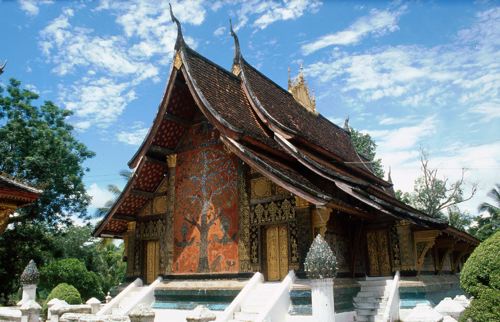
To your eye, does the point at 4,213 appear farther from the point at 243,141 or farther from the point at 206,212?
the point at 243,141

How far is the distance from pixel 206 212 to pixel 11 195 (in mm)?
4474

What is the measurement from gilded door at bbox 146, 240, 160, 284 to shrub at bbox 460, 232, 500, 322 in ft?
26.9

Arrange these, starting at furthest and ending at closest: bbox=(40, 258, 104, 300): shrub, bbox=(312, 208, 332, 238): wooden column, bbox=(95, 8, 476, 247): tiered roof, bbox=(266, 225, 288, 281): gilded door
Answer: bbox=(40, 258, 104, 300): shrub
bbox=(95, 8, 476, 247): tiered roof
bbox=(266, 225, 288, 281): gilded door
bbox=(312, 208, 332, 238): wooden column

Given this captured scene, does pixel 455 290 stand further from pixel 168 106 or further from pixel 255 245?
pixel 168 106

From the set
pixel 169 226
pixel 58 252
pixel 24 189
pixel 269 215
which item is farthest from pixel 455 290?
pixel 58 252

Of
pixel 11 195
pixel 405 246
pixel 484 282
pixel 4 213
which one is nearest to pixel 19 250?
pixel 4 213

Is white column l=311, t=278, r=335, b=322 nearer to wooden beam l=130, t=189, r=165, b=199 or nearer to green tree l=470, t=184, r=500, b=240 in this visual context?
wooden beam l=130, t=189, r=165, b=199

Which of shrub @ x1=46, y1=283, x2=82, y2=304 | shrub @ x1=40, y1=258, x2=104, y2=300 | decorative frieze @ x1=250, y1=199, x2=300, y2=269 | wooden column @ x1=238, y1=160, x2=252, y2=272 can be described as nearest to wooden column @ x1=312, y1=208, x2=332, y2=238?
decorative frieze @ x1=250, y1=199, x2=300, y2=269

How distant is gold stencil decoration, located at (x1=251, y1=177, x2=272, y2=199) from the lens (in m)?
10.7

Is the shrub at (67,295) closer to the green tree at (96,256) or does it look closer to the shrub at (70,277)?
the shrub at (70,277)

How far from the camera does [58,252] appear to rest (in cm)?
2438

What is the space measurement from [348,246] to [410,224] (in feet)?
5.09

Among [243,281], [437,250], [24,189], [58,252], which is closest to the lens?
[24,189]

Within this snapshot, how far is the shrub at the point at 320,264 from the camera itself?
277 inches
